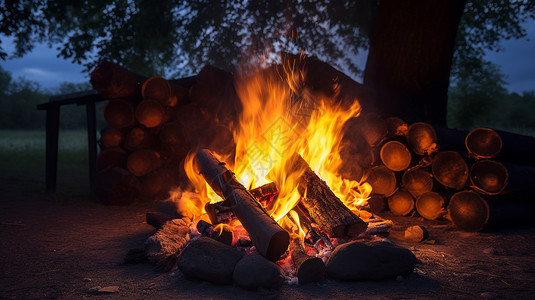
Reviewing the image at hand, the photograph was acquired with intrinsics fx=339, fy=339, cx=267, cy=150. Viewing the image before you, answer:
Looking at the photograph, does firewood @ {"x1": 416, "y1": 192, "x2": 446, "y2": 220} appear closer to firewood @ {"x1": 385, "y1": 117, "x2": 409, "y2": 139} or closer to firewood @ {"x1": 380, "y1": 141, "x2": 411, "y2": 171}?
firewood @ {"x1": 380, "y1": 141, "x2": 411, "y2": 171}

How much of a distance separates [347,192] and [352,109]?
1.32m

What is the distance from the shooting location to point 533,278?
2.89 meters

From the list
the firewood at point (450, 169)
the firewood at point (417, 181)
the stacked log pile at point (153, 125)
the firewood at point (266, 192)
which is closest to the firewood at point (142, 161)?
the stacked log pile at point (153, 125)

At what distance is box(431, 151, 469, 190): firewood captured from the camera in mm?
4441

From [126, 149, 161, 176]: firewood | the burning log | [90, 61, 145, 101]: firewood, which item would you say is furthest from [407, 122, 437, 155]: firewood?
[90, 61, 145, 101]: firewood

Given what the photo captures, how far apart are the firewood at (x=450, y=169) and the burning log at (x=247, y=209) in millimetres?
2704

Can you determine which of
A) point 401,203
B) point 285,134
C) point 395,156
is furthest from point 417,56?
point 285,134

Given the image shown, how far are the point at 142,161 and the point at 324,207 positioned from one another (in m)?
3.88

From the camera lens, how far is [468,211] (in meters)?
4.40

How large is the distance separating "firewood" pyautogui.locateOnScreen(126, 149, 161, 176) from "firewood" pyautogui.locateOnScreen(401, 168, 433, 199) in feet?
14.2

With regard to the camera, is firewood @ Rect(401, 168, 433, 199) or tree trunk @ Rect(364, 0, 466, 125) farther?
tree trunk @ Rect(364, 0, 466, 125)

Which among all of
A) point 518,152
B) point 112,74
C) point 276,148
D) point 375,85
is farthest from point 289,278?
point 375,85

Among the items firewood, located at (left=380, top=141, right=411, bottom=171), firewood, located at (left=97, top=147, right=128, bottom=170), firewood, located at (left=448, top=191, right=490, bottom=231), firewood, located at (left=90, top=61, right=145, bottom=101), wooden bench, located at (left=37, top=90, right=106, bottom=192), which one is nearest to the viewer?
firewood, located at (left=448, top=191, right=490, bottom=231)

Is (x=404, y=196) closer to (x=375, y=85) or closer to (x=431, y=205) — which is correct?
(x=431, y=205)
